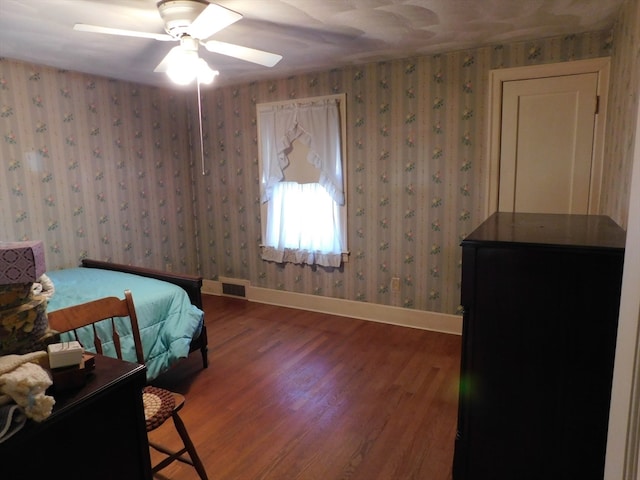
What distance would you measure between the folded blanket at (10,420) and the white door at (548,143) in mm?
3187

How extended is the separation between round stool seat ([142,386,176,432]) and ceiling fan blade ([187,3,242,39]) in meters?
1.69

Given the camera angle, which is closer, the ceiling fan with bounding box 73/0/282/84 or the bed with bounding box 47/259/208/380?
the ceiling fan with bounding box 73/0/282/84

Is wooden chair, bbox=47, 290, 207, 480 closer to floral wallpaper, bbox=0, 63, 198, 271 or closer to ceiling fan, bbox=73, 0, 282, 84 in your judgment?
ceiling fan, bbox=73, 0, 282, 84

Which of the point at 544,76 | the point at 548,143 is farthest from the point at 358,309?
the point at 544,76

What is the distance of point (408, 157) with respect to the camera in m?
3.52

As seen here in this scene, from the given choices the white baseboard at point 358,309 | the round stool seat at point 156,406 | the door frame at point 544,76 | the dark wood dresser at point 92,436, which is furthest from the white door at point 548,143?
the dark wood dresser at point 92,436

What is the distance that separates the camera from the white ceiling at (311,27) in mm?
2232

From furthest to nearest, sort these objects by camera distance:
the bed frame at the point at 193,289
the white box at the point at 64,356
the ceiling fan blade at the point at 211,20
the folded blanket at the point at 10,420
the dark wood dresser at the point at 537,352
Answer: the bed frame at the point at 193,289, the ceiling fan blade at the point at 211,20, the dark wood dresser at the point at 537,352, the white box at the point at 64,356, the folded blanket at the point at 10,420

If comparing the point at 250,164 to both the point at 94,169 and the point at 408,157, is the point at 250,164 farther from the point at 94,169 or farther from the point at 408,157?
the point at 408,157

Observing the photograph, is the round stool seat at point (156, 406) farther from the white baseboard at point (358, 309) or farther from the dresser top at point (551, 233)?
the white baseboard at point (358, 309)

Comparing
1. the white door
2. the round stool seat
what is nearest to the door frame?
the white door

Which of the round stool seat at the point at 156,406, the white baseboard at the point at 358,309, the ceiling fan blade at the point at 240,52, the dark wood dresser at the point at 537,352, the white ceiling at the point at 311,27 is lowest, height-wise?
the white baseboard at the point at 358,309

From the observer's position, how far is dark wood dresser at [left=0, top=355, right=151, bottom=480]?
84 centimetres

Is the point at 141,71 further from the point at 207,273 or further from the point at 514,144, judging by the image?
the point at 514,144
